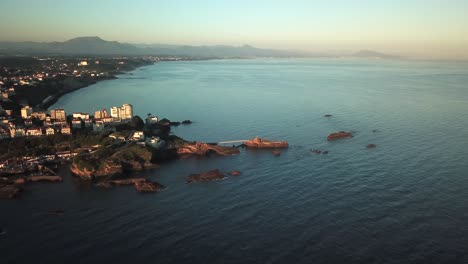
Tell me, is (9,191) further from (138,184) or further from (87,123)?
(87,123)

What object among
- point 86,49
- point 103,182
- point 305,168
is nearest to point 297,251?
point 305,168

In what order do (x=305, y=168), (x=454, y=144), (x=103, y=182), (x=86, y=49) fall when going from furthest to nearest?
(x=86, y=49) → (x=454, y=144) → (x=305, y=168) → (x=103, y=182)

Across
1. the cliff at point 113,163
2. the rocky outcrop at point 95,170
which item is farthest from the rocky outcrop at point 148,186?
the cliff at point 113,163

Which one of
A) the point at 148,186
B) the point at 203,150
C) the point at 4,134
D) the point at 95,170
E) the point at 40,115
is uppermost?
the point at 40,115

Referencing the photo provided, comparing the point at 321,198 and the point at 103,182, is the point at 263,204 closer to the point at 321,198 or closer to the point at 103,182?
the point at 321,198

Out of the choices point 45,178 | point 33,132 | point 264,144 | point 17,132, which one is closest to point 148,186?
point 45,178

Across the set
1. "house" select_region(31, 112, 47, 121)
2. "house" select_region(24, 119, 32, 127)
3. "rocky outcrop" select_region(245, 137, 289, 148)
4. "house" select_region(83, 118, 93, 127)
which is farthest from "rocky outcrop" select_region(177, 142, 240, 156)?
"house" select_region(31, 112, 47, 121)

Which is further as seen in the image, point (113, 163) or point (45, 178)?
point (113, 163)
